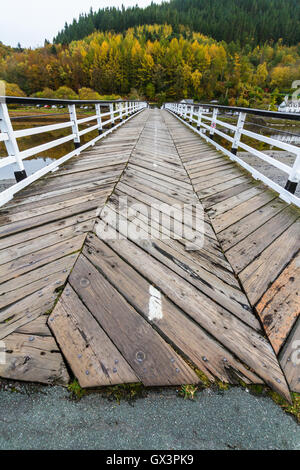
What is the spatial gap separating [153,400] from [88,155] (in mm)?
4681

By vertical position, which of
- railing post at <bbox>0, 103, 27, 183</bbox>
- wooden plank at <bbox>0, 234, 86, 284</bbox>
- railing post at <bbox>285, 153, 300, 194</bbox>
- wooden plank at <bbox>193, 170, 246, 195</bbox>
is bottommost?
wooden plank at <bbox>0, 234, 86, 284</bbox>

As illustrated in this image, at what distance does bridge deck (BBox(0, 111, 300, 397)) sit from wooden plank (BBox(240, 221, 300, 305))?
1 centimetres

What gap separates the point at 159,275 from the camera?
162 centimetres

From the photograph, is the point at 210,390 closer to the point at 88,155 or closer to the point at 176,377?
the point at 176,377

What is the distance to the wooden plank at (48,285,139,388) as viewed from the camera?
1.03 metres

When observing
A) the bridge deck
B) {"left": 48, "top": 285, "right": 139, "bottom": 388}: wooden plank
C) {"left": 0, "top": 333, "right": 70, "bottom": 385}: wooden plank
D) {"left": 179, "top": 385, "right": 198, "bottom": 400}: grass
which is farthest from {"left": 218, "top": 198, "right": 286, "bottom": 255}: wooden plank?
{"left": 0, "top": 333, "right": 70, "bottom": 385}: wooden plank

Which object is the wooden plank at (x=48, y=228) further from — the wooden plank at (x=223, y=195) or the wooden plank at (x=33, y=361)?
the wooden plank at (x=223, y=195)

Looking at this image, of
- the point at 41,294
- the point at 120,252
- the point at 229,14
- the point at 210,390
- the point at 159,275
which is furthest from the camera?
the point at 229,14

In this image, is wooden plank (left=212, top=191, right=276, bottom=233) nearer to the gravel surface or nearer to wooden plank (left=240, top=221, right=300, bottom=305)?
wooden plank (left=240, top=221, right=300, bottom=305)

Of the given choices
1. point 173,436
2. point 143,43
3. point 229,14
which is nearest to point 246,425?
point 173,436

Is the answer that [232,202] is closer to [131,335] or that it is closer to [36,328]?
[131,335]

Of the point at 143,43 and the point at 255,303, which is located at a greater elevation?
the point at 143,43

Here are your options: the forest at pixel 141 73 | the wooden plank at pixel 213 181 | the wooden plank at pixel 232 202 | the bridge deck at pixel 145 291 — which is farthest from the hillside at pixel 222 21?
the bridge deck at pixel 145 291

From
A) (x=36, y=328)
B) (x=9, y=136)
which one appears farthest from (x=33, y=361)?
(x=9, y=136)
